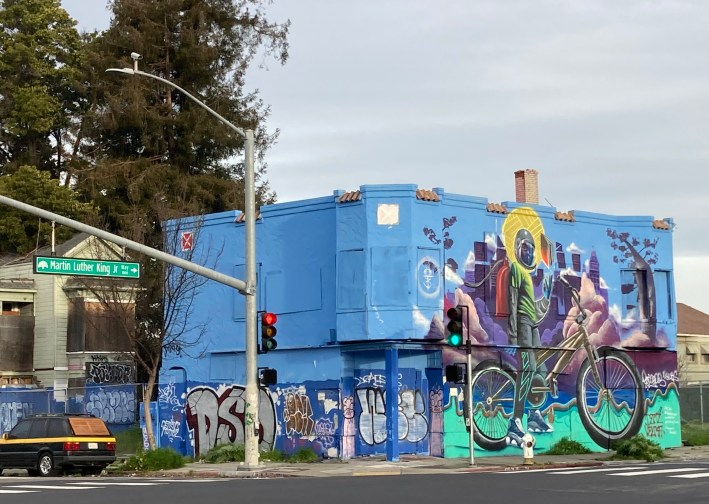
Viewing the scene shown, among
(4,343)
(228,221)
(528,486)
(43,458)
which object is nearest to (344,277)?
(228,221)

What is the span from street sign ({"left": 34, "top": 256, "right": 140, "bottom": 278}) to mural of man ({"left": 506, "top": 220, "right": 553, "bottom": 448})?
1326 cm

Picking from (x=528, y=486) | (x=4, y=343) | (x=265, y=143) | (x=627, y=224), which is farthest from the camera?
(x=265, y=143)

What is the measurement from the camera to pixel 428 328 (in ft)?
108

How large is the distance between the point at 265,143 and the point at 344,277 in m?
34.2

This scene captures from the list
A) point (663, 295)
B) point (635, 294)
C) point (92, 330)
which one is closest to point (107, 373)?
point (92, 330)

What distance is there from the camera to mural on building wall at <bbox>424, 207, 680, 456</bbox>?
34.7 meters

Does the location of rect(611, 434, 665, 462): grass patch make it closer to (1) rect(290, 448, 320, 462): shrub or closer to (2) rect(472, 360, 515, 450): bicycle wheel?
(2) rect(472, 360, 515, 450): bicycle wheel

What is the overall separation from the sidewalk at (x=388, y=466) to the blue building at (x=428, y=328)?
0.95 m

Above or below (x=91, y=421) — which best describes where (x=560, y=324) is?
above

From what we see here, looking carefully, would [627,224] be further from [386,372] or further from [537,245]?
[386,372]

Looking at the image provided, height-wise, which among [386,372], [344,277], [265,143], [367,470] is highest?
[265,143]

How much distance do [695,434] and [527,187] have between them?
10587 millimetres

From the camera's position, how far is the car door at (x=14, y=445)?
100 feet

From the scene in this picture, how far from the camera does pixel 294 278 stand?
34656mm
